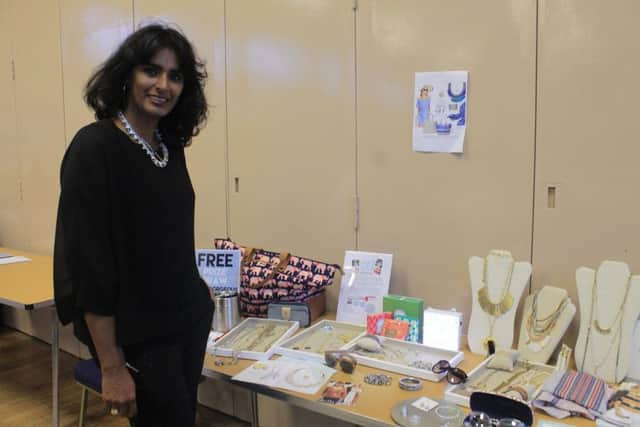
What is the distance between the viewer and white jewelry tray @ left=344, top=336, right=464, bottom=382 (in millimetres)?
1741

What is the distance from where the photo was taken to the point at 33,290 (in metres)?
2.69

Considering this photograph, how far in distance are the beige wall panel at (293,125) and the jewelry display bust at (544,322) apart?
79cm

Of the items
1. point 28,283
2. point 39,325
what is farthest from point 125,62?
point 39,325

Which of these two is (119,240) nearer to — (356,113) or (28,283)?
(356,113)

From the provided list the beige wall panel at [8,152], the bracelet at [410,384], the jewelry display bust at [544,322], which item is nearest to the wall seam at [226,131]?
the bracelet at [410,384]

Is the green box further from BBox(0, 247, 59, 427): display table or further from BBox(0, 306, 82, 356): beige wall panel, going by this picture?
BBox(0, 306, 82, 356): beige wall panel

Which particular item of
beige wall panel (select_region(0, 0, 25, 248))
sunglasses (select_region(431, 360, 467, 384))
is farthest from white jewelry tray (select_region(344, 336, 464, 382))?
beige wall panel (select_region(0, 0, 25, 248))

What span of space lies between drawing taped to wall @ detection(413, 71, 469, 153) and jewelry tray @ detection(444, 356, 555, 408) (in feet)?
2.54

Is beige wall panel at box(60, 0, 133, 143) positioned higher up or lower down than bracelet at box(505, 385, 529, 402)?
higher up

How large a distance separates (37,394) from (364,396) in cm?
242

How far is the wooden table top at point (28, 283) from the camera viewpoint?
2.51 metres

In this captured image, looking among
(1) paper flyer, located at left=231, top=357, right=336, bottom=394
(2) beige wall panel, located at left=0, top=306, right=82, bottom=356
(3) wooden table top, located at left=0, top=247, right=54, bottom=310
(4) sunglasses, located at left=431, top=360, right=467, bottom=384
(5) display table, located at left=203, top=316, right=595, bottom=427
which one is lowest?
(2) beige wall panel, located at left=0, top=306, right=82, bottom=356

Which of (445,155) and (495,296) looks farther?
(445,155)

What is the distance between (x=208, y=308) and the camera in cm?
152
